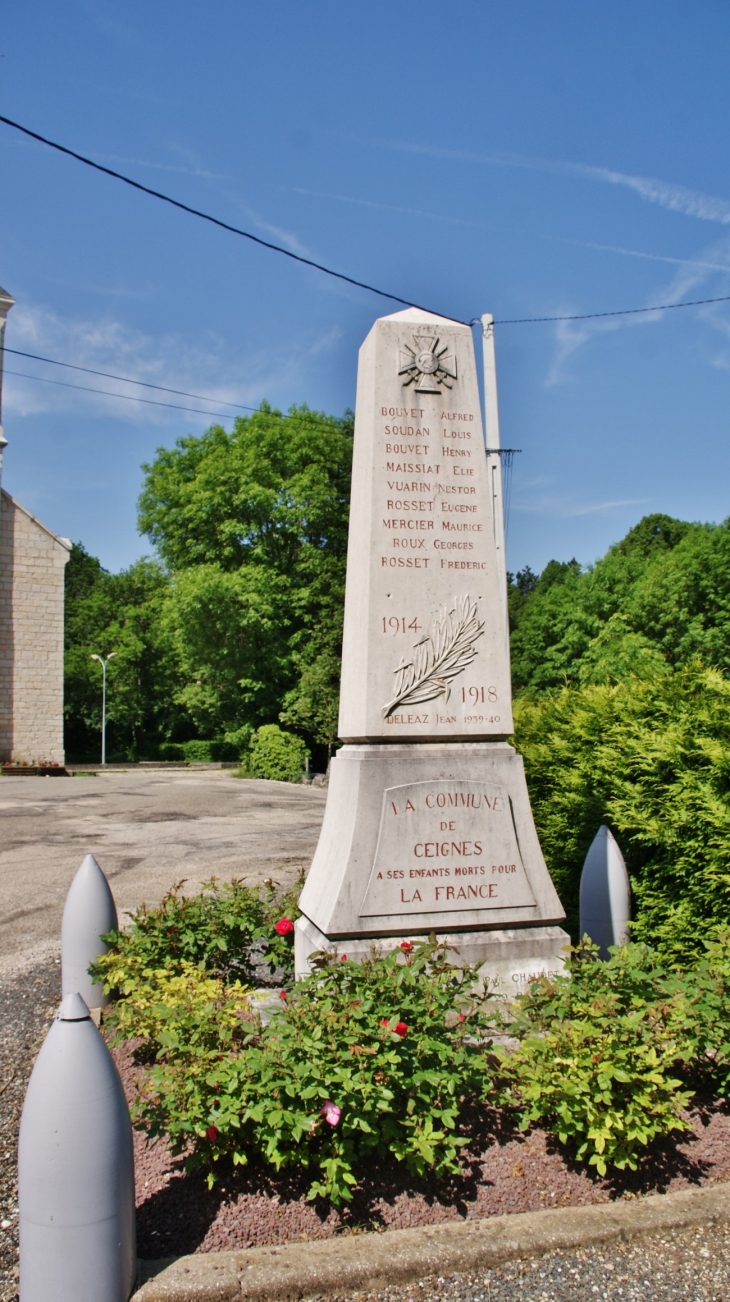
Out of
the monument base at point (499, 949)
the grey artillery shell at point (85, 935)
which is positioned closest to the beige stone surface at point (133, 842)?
the grey artillery shell at point (85, 935)

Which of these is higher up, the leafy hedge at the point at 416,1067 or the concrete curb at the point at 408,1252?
the leafy hedge at the point at 416,1067

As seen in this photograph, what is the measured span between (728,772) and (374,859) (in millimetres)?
1821

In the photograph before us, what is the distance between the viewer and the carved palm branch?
453 cm

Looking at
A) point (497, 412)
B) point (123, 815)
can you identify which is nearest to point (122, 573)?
point (123, 815)

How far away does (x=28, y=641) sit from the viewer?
3128 centimetres

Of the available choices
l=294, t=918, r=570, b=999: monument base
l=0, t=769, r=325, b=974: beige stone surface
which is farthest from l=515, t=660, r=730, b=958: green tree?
l=0, t=769, r=325, b=974: beige stone surface

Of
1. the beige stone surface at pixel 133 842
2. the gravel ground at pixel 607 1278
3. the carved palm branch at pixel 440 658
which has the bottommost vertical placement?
the beige stone surface at pixel 133 842

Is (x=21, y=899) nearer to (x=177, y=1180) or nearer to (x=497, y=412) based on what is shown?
(x=177, y=1180)

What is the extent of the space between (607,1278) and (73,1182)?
153cm

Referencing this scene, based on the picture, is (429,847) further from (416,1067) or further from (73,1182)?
(73,1182)

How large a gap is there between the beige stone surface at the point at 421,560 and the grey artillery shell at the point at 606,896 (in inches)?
35.7

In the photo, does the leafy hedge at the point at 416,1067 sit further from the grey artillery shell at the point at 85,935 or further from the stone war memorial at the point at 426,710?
the grey artillery shell at the point at 85,935

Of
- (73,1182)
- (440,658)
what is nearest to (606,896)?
(440,658)

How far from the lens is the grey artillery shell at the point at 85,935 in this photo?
449cm
